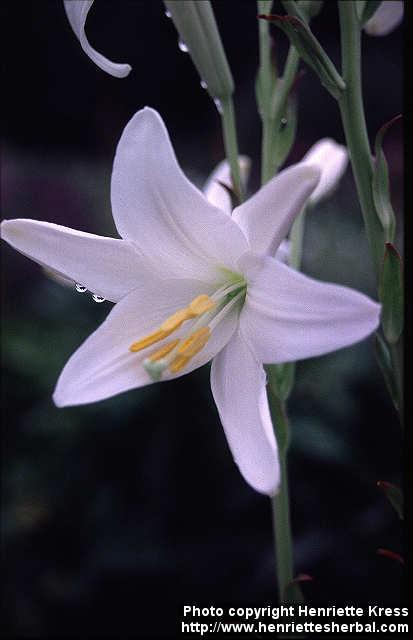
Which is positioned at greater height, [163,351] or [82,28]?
[82,28]

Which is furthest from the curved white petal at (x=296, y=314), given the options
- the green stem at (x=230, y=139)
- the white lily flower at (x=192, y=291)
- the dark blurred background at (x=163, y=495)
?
the dark blurred background at (x=163, y=495)

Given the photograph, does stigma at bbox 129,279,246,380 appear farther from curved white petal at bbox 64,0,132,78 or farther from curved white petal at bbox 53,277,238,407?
curved white petal at bbox 64,0,132,78

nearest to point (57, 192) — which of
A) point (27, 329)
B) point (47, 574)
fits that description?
point (27, 329)

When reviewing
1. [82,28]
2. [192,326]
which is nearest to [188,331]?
[192,326]

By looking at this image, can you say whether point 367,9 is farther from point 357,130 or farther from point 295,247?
point 295,247

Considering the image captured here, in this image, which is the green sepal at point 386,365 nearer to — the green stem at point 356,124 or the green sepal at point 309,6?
the green stem at point 356,124

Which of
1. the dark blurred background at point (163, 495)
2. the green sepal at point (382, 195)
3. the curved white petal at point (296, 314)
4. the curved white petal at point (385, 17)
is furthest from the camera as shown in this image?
the dark blurred background at point (163, 495)
